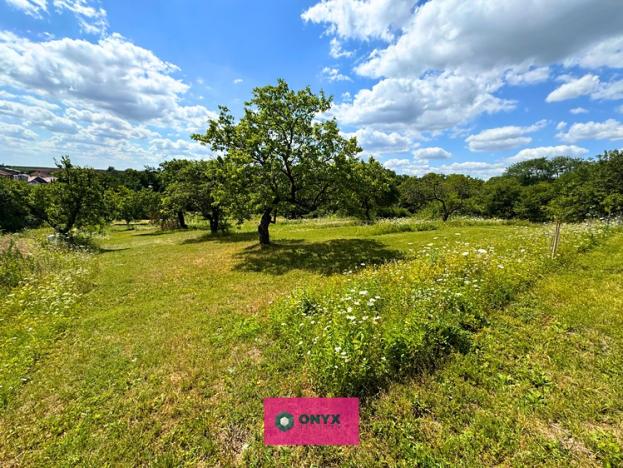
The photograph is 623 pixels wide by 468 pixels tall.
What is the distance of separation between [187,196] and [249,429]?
27.3 meters

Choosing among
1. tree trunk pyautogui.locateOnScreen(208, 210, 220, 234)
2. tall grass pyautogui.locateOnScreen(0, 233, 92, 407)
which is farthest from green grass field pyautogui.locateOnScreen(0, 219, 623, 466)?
tree trunk pyautogui.locateOnScreen(208, 210, 220, 234)

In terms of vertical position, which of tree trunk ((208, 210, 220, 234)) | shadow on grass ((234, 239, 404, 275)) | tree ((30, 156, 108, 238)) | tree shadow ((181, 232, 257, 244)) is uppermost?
tree ((30, 156, 108, 238))

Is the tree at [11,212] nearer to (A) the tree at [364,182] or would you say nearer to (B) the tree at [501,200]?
(A) the tree at [364,182]

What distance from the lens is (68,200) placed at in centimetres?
2617

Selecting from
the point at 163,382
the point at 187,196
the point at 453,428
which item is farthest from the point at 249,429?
the point at 187,196

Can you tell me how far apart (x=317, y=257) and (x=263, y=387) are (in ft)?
35.0

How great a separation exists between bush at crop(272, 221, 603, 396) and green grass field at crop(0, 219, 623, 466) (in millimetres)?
251

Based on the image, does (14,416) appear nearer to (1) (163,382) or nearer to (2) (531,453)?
(1) (163,382)

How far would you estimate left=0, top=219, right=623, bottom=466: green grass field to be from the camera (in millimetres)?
3766

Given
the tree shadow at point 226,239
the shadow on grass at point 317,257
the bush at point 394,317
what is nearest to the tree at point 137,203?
the tree shadow at point 226,239

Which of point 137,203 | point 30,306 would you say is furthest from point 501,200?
point 137,203

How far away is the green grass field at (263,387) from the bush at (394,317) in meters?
0.25

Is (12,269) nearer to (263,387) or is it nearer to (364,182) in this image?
(263,387)

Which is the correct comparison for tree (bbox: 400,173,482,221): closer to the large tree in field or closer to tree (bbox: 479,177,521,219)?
tree (bbox: 479,177,521,219)
